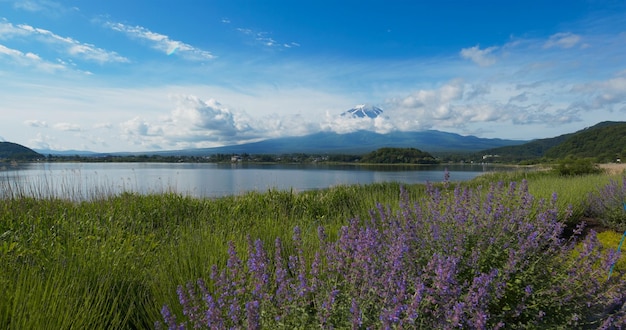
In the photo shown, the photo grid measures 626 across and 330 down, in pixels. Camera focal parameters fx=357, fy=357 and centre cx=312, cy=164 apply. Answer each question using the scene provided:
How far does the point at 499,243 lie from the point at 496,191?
1.05m

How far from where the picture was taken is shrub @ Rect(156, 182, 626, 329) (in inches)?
69.4

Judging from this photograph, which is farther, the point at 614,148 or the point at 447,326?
the point at 614,148

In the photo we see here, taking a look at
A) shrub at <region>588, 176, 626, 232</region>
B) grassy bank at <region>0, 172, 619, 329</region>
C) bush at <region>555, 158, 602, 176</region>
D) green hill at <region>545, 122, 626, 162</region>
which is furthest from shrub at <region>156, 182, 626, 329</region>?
green hill at <region>545, 122, 626, 162</region>

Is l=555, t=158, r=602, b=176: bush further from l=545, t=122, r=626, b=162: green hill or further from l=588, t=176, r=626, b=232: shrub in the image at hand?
l=545, t=122, r=626, b=162: green hill

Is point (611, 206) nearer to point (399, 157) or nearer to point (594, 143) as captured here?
point (594, 143)

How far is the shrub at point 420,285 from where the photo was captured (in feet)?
5.78

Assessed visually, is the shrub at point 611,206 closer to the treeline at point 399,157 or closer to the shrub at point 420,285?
the shrub at point 420,285

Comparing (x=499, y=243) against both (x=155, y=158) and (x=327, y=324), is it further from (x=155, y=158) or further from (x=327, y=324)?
(x=155, y=158)

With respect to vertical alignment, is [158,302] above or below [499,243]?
below

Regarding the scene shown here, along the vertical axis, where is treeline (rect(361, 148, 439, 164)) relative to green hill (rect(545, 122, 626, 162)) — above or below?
below

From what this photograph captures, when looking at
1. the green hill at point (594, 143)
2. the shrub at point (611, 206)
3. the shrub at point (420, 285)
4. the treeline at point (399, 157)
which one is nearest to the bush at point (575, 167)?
the shrub at point (611, 206)

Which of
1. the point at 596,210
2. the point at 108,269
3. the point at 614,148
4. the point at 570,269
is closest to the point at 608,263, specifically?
the point at 570,269

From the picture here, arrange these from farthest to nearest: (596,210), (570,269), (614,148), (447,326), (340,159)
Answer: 1. (340,159)
2. (614,148)
3. (596,210)
4. (570,269)
5. (447,326)

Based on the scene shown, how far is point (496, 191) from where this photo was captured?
394cm
